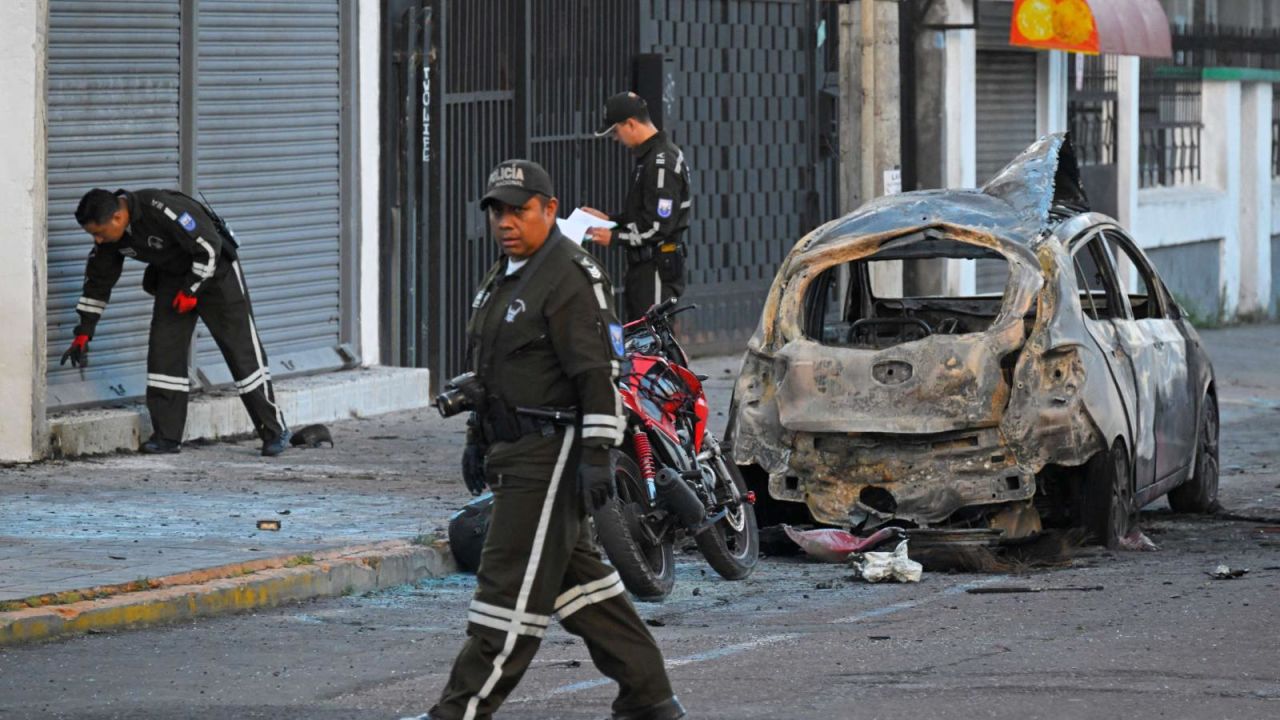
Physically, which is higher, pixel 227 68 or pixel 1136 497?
pixel 227 68

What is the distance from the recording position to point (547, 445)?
705cm

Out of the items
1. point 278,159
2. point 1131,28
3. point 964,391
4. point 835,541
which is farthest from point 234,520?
point 1131,28

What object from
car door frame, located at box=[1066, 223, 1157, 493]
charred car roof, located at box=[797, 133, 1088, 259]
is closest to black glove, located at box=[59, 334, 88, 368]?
charred car roof, located at box=[797, 133, 1088, 259]

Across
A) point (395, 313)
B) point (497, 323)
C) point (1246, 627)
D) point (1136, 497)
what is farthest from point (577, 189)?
point (497, 323)

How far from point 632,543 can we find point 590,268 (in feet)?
8.79

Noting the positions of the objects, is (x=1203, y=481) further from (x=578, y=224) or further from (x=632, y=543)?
(x=632, y=543)

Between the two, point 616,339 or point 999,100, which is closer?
point 616,339

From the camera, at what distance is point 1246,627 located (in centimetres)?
889

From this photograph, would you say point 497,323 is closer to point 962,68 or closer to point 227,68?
point 227,68

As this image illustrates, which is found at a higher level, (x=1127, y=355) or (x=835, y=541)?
(x=1127, y=355)

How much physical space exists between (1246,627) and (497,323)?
3.36 metres

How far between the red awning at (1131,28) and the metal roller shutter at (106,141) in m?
11.4

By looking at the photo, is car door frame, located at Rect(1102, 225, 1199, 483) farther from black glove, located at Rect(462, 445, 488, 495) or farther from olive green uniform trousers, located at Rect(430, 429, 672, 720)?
olive green uniform trousers, located at Rect(430, 429, 672, 720)

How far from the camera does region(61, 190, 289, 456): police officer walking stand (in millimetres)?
13242
